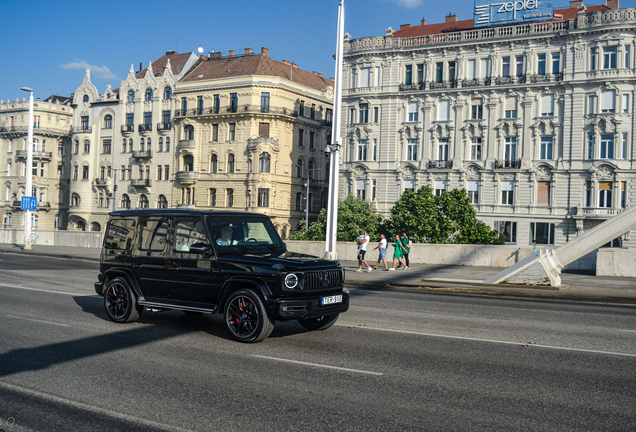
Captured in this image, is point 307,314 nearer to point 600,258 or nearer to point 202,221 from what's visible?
point 202,221

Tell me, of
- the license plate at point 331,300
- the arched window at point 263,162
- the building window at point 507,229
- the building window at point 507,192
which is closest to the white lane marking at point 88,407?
the license plate at point 331,300

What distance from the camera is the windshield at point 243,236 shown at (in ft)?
31.7

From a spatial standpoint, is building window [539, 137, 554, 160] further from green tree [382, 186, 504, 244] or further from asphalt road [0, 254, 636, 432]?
asphalt road [0, 254, 636, 432]

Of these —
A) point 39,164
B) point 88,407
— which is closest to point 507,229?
point 88,407

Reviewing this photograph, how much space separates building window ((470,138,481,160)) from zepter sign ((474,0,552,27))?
10378mm

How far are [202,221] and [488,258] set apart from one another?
78.5 ft

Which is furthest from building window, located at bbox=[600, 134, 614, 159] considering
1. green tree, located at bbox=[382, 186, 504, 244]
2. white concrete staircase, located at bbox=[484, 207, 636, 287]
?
white concrete staircase, located at bbox=[484, 207, 636, 287]

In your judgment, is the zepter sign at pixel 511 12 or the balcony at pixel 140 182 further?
the balcony at pixel 140 182

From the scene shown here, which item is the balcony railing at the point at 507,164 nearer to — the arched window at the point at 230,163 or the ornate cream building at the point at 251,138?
the ornate cream building at the point at 251,138

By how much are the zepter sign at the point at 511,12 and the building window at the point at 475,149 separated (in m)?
10.4

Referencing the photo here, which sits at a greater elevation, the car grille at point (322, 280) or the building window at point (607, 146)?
the building window at point (607, 146)

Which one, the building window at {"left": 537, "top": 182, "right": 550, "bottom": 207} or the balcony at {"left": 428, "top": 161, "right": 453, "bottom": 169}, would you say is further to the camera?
the balcony at {"left": 428, "top": 161, "right": 453, "bottom": 169}

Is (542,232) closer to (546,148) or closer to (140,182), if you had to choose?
(546,148)

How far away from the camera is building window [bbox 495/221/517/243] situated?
5128cm
